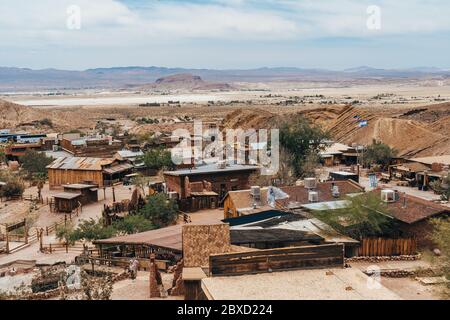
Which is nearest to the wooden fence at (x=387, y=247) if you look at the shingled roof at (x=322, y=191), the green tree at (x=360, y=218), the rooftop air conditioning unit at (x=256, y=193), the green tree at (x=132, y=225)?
the green tree at (x=360, y=218)

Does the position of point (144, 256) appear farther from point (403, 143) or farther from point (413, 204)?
point (403, 143)

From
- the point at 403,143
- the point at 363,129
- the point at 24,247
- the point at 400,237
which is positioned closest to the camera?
the point at 400,237

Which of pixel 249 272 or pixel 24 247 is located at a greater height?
pixel 249 272

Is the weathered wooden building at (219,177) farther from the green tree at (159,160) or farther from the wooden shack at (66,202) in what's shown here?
the green tree at (159,160)

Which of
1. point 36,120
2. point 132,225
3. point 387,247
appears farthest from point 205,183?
point 36,120

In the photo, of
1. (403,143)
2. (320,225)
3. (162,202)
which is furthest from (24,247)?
(403,143)
